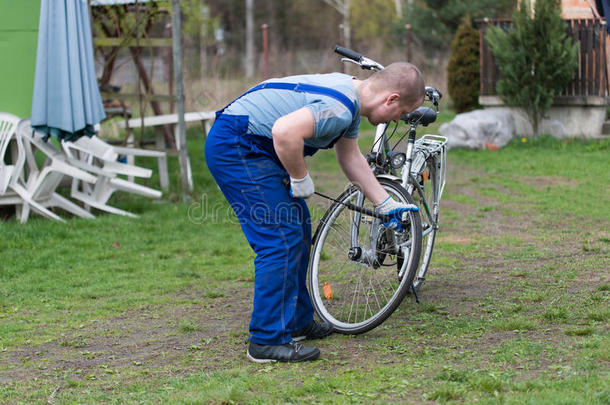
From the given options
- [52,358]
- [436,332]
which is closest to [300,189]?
[436,332]

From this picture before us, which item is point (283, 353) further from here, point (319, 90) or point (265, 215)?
Answer: point (319, 90)

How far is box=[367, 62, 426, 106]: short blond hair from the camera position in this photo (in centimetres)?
336

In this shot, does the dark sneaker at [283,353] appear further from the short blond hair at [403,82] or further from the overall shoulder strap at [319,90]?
the short blond hair at [403,82]

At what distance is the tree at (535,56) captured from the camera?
11281mm

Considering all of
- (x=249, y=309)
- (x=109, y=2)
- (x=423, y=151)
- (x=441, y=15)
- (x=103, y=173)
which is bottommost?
(x=249, y=309)

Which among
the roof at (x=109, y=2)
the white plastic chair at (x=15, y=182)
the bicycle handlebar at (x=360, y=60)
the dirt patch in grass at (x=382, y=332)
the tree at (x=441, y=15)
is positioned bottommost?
the dirt patch in grass at (x=382, y=332)

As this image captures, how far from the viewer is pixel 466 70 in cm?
1380

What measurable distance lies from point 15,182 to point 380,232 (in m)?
4.41

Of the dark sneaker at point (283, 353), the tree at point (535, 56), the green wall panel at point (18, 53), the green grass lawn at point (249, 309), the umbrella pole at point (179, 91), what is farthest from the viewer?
the tree at point (535, 56)

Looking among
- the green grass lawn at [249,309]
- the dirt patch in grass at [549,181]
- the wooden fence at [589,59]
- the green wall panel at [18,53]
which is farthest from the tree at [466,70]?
the green wall panel at [18,53]

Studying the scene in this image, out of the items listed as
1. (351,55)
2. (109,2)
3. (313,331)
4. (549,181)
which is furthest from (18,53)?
(549,181)

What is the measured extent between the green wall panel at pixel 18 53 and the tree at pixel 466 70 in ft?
27.0

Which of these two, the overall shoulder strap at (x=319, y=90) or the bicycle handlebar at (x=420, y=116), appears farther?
the bicycle handlebar at (x=420, y=116)

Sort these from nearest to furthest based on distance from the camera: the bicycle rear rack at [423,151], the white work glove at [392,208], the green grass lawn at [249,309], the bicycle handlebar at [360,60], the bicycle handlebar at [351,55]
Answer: the green grass lawn at [249,309] < the white work glove at [392,208] < the bicycle handlebar at [360,60] < the bicycle handlebar at [351,55] < the bicycle rear rack at [423,151]
